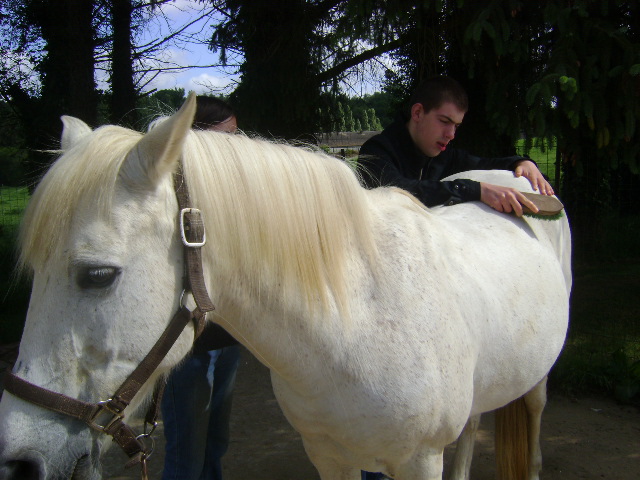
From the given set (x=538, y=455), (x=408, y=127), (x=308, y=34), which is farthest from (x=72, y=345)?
(x=308, y=34)

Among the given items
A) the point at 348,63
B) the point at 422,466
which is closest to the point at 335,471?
the point at 422,466

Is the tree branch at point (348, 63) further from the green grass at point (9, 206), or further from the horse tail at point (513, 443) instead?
the green grass at point (9, 206)

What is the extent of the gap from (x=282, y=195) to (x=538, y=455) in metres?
2.47

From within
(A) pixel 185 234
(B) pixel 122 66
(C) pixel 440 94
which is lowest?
(A) pixel 185 234

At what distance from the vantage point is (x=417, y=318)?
1599 millimetres

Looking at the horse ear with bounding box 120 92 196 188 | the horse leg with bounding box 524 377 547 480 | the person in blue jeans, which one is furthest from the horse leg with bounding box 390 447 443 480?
the horse leg with bounding box 524 377 547 480

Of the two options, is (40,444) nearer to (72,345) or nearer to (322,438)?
(72,345)

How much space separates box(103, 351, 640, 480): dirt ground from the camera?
3268 millimetres

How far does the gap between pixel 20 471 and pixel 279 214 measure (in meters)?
0.86

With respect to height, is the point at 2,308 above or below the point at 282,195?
below

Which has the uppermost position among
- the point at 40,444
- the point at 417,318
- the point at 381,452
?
the point at 417,318

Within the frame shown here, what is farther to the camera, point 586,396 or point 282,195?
point 586,396

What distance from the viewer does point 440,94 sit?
2.48 metres

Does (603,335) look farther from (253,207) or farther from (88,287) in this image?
(88,287)
